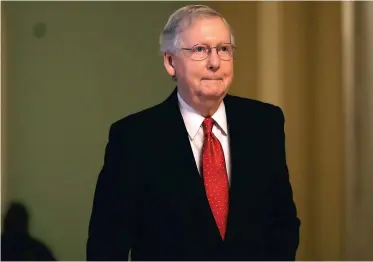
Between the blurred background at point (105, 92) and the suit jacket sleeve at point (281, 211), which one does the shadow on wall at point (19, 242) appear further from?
the suit jacket sleeve at point (281, 211)

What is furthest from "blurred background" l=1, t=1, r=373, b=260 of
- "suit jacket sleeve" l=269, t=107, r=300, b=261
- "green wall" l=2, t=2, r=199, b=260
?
"suit jacket sleeve" l=269, t=107, r=300, b=261

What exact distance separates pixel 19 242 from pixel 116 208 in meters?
0.42

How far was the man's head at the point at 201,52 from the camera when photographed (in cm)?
84

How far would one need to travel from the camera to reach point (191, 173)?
34.6 inches

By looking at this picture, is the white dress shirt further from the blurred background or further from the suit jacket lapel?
the blurred background

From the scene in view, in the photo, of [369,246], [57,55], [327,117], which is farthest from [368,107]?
[57,55]

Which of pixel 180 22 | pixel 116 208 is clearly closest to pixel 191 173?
pixel 116 208

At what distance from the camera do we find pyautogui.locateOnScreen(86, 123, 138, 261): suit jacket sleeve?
89cm

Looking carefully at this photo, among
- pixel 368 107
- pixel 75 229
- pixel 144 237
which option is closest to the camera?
pixel 144 237

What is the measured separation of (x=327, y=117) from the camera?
3.88ft

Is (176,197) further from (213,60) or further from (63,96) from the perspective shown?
(63,96)

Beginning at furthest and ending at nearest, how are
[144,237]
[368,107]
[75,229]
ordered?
1. [75,229]
2. [368,107]
3. [144,237]

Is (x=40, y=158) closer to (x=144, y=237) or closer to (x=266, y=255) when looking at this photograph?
(x=144, y=237)

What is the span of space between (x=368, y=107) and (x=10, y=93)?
810mm
